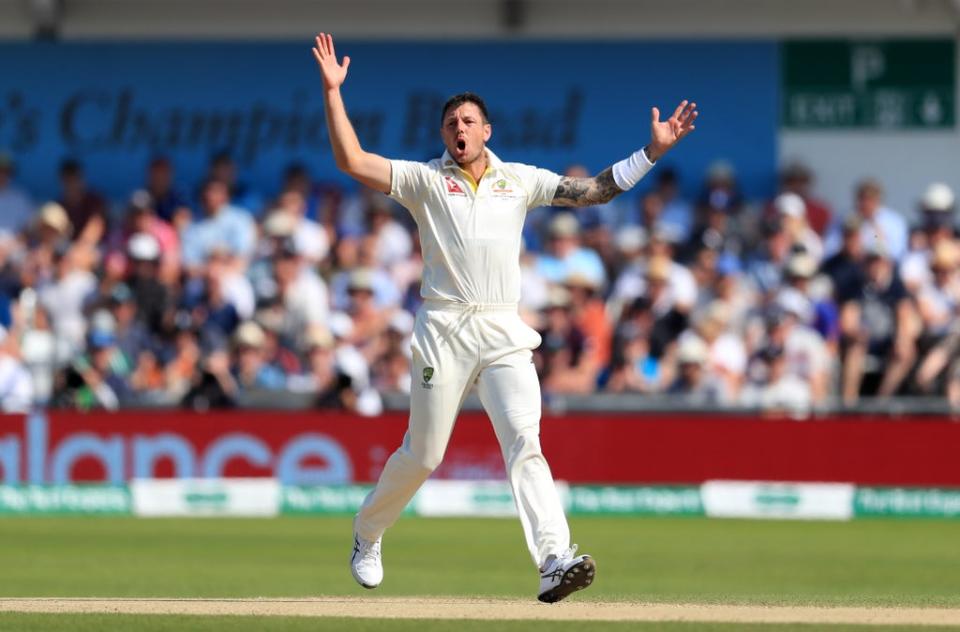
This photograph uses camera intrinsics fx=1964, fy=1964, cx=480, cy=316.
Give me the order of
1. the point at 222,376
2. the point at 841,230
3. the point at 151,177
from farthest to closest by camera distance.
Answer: the point at 151,177, the point at 841,230, the point at 222,376

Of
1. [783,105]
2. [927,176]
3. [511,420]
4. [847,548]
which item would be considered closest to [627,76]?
[783,105]

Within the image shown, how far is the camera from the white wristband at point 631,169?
7867mm

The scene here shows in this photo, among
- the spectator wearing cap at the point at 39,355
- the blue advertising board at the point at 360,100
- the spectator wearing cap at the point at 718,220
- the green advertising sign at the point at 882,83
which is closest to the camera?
the spectator wearing cap at the point at 39,355

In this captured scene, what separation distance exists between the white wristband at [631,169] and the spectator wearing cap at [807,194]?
1023 cm

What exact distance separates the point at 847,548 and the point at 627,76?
7.93m

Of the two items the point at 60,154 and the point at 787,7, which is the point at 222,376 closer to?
the point at 60,154

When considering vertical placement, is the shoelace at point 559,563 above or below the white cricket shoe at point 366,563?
above

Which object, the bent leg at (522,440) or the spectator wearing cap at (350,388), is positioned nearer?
the bent leg at (522,440)

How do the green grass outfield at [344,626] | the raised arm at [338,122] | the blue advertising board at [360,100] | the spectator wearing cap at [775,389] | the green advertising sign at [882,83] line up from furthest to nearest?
the blue advertising board at [360,100], the green advertising sign at [882,83], the spectator wearing cap at [775,389], the raised arm at [338,122], the green grass outfield at [344,626]

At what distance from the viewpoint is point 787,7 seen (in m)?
19.7

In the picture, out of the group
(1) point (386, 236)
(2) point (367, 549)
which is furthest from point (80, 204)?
(2) point (367, 549)

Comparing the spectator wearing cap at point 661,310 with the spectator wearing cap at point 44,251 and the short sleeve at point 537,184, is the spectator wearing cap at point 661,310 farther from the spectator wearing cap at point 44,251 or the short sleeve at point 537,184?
the short sleeve at point 537,184

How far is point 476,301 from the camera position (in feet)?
25.5

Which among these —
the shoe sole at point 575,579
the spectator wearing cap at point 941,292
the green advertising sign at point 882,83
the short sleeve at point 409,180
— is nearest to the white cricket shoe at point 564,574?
the shoe sole at point 575,579
